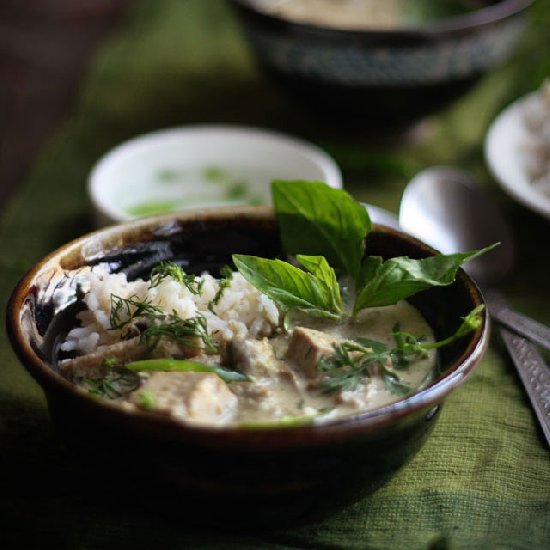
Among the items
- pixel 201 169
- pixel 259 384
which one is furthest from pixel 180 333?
pixel 201 169

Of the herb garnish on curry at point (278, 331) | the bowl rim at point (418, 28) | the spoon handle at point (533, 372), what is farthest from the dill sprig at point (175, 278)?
the bowl rim at point (418, 28)

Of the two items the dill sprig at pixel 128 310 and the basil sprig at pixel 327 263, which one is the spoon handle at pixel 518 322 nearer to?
the basil sprig at pixel 327 263

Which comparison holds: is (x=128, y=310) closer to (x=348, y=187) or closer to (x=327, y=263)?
(x=327, y=263)

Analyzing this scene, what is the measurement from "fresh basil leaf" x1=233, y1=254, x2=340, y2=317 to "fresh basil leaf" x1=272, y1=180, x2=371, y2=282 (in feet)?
0.56

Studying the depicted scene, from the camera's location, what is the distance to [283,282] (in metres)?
1.72

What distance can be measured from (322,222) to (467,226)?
28.6 inches

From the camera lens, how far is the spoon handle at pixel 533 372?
1.90m

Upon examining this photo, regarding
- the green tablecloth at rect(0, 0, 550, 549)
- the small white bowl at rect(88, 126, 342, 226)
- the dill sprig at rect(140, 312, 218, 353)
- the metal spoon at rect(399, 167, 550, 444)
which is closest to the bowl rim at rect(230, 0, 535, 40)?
the green tablecloth at rect(0, 0, 550, 549)

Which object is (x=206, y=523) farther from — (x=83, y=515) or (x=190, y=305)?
(x=190, y=305)

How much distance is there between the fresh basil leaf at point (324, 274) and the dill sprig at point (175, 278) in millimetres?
206

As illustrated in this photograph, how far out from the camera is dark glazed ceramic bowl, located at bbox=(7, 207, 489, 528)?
132 cm

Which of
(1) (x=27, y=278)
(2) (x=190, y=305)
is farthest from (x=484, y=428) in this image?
(1) (x=27, y=278)

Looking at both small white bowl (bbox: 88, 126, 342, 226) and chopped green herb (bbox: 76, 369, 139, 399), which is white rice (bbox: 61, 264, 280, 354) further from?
small white bowl (bbox: 88, 126, 342, 226)

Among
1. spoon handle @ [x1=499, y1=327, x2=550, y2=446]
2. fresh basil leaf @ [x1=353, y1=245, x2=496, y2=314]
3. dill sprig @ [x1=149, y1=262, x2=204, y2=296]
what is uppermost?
fresh basil leaf @ [x1=353, y1=245, x2=496, y2=314]
